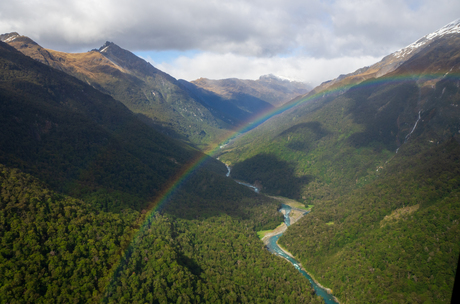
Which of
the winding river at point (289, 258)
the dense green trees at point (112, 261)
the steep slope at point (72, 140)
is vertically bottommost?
the winding river at point (289, 258)

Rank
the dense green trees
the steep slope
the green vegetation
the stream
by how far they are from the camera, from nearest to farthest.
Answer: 1. the dense green trees
2. the green vegetation
3. the stream
4. the steep slope

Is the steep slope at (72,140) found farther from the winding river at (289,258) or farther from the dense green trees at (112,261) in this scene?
the winding river at (289,258)

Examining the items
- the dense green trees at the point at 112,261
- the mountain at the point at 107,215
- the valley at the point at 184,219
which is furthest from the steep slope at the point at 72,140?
the dense green trees at the point at 112,261

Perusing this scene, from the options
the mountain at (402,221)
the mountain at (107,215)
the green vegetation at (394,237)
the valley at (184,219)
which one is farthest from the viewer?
the mountain at (402,221)

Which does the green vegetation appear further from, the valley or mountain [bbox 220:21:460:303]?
the valley

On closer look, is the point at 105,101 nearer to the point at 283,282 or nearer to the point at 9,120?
the point at 9,120

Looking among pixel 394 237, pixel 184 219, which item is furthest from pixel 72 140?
pixel 394 237

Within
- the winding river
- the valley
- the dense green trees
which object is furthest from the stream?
the dense green trees

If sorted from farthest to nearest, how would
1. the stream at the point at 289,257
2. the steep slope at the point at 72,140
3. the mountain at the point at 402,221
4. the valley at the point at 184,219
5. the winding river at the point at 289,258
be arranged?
the steep slope at the point at 72,140 → the stream at the point at 289,257 → the winding river at the point at 289,258 → the mountain at the point at 402,221 → the valley at the point at 184,219
